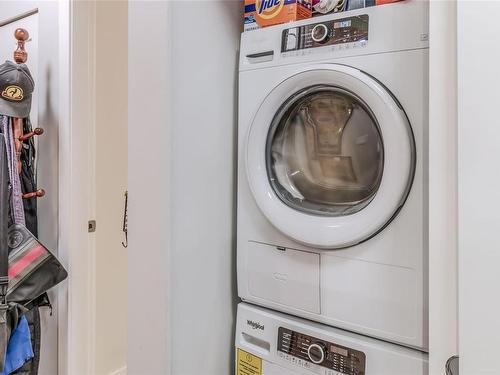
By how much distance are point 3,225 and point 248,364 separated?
1.12 m

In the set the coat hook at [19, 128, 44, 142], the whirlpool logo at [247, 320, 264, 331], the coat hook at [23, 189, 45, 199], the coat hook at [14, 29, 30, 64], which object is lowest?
the whirlpool logo at [247, 320, 264, 331]

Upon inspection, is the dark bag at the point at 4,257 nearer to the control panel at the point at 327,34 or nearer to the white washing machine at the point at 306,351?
the white washing machine at the point at 306,351

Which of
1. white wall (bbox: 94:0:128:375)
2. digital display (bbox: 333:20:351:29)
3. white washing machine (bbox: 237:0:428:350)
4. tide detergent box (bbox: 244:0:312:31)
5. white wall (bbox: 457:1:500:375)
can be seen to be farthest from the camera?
white wall (bbox: 94:0:128:375)

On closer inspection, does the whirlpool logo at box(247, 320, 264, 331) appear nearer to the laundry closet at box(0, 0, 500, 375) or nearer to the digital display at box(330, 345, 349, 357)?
the laundry closet at box(0, 0, 500, 375)

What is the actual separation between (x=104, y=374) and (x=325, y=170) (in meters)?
1.68

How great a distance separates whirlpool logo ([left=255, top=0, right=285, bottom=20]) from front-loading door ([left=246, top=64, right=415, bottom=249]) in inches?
9.2

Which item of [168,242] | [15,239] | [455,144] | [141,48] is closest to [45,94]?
[15,239]

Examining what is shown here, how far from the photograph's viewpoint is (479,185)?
2.42 feet

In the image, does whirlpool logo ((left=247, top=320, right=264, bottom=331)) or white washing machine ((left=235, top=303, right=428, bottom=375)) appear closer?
white washing machine ((left=235, top=303, right=428, bottom=375))

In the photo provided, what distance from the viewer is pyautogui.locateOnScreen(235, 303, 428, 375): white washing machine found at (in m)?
0.97

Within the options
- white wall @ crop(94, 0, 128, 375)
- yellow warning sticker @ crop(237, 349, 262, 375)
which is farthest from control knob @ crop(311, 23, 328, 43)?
white wall @ crop(94, 0, 128, 375)

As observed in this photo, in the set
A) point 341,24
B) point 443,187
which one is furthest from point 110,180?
point 443,187

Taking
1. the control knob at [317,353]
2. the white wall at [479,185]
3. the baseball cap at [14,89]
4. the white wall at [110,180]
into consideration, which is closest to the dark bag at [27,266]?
the white wall at [110,180]

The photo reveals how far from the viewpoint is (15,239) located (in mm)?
1632
